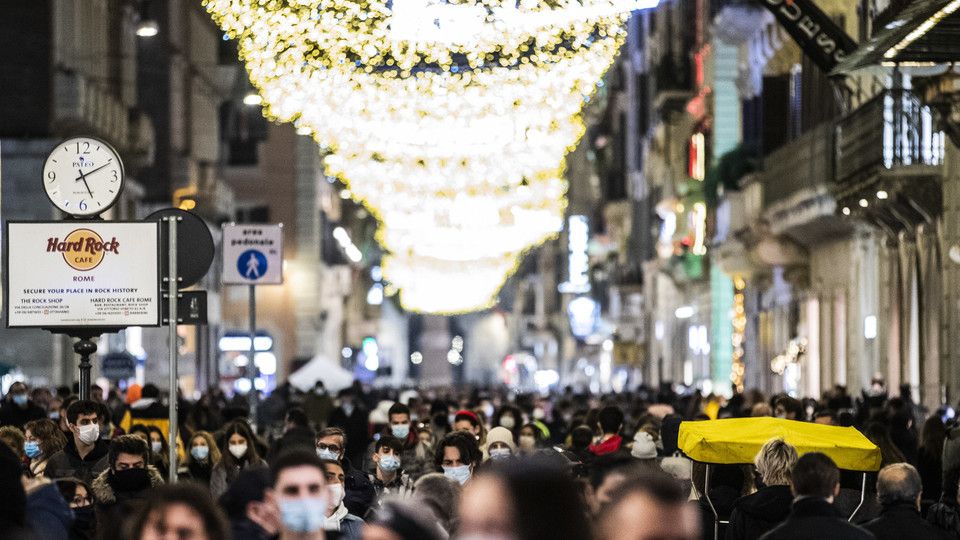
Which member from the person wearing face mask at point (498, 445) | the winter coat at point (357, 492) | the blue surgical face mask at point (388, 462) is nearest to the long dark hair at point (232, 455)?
the person wearing face mask at point (498, 445)

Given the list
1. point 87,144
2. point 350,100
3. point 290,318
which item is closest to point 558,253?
point 290,318

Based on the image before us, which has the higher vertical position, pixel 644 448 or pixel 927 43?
pixel 927 43

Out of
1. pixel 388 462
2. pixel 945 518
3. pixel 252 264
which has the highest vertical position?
pixel 252 264

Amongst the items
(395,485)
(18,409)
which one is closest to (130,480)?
(395,485)

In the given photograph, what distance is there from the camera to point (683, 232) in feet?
205

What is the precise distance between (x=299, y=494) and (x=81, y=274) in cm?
756

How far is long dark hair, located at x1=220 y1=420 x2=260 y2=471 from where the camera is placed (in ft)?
55.8

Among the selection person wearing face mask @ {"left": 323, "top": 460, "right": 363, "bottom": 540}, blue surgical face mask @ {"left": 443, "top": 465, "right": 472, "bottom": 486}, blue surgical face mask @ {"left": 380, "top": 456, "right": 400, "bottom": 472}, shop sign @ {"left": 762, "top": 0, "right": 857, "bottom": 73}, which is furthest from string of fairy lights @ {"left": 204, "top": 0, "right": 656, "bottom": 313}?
person wearing face mask @ {"left": 323, "top": 460, "right": 363, "bottom": 540}

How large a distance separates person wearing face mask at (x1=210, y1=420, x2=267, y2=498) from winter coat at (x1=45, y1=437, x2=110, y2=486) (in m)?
1.67

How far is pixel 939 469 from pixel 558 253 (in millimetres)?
124032

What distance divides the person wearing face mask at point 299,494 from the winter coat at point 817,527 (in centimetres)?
224

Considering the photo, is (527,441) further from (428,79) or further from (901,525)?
(901,525)

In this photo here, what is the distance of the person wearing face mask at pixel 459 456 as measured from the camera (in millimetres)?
13344

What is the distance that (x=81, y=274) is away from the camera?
48.2 feet
